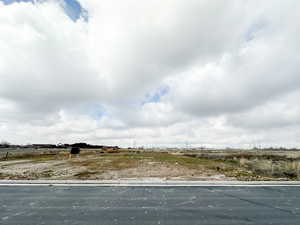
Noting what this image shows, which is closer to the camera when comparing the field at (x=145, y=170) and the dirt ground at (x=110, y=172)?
the dirt ground at (x=110, y=172)

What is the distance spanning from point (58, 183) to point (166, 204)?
6.80 meters

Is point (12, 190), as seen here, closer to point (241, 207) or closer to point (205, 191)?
point (205, 191)

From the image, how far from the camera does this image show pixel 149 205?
6.34 m

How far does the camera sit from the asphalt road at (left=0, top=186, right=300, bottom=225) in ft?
16.7

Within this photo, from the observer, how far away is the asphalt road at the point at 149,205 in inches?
201

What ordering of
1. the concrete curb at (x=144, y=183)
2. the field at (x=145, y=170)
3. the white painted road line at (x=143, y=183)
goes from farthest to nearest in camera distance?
the field at (x=145, y=170), the concrete curb at (x=144, y=183), the white painted road line at (x=143, y=183)

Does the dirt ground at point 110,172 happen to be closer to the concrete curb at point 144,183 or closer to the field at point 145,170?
the field at point 145,170

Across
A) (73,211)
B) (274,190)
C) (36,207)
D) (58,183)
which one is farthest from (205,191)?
(58,183)

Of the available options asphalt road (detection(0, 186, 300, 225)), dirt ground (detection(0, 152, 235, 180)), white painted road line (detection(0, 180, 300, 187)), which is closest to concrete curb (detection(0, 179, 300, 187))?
white painted road line (detection(0, 180, 300, 187))

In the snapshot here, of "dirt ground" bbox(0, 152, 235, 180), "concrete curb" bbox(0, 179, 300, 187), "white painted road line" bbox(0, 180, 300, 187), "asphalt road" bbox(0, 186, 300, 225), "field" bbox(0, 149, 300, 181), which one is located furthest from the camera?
"field" bbox(0, 149, 300, 181)

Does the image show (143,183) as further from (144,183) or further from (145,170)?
(145,170)

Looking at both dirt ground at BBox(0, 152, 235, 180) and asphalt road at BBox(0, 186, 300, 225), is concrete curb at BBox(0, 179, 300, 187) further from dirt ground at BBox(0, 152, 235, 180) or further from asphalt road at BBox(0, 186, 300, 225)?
dirt ground at BBox(0, 152, 235, 180)

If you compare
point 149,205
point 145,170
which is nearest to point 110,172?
point 145,170

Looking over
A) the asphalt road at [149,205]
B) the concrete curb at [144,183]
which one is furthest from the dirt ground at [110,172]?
the asphalt road at [149,205]
